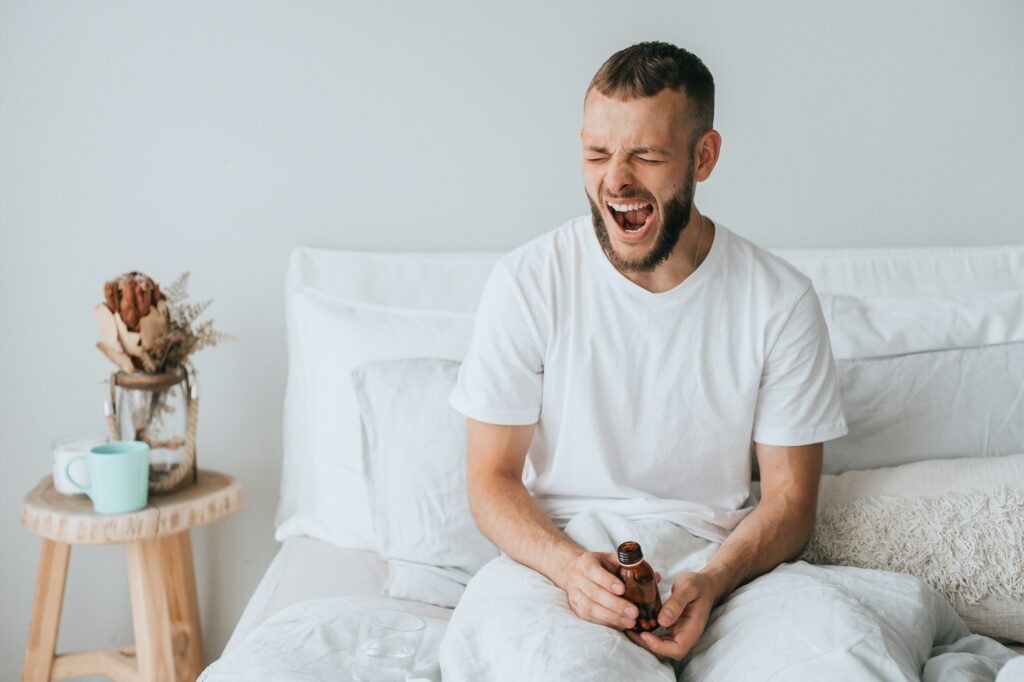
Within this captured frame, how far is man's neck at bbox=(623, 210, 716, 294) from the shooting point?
1.58 metres

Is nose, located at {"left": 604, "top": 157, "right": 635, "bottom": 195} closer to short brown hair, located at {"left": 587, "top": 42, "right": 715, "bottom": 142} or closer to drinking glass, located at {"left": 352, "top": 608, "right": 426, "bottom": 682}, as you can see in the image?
short brown hair, located at {"left": 587, "top": 42, "right": 715, "bottom": 142}

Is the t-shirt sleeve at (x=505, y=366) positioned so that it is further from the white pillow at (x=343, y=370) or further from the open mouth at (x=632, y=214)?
the white pillow at (x=343, y=370)

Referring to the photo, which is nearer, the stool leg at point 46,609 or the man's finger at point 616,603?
the man's finger at point 616,603

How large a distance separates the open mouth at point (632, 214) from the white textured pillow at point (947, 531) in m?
0.52

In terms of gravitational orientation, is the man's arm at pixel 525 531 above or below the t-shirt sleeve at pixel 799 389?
below

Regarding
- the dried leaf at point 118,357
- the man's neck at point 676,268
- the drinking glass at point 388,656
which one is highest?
the man's neck at point 676,268

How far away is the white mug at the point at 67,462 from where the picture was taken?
6.10 ft

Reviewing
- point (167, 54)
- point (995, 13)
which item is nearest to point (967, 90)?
point (995, 13)

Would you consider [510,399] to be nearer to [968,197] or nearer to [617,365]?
[617,365]

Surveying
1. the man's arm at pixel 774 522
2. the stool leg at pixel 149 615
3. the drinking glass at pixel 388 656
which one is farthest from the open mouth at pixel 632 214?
the stool leg at pixel 149 615

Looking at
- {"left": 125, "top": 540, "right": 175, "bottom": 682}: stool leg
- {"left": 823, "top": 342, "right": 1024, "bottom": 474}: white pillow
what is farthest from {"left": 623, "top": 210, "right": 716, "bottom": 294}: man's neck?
{"left": 125, "top": 540, "right": 175, "bottom": 682}: stool leg

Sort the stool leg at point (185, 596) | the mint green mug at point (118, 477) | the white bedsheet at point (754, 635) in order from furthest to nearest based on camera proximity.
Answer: the stool leg at point (185, 596), the mint green mug at point (118, 477), the white bedsheet at point (754, 635)

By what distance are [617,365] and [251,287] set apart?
37.8 inches

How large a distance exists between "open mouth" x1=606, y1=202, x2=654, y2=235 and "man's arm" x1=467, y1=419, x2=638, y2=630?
1.09ft
